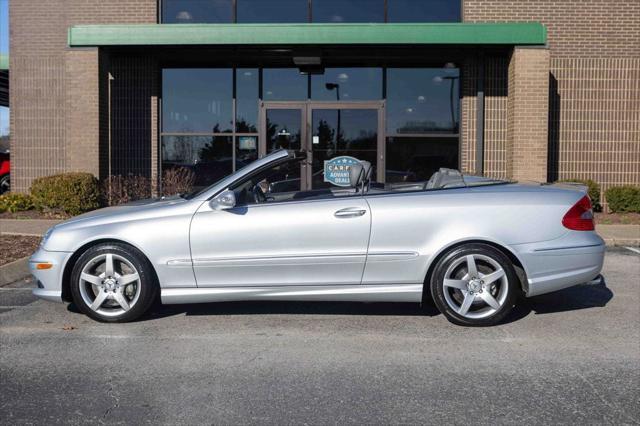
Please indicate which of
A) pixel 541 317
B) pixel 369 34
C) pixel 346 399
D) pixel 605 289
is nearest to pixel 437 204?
pixel 541 317

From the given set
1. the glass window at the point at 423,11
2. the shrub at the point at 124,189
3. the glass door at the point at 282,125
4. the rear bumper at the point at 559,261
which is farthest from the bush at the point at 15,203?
the rear bumper at the point at 559,261

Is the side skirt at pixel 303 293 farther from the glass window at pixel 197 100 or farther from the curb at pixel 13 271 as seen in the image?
the glass window at pixel 197 100

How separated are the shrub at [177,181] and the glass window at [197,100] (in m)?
0.94

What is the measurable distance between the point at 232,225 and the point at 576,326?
307 cm

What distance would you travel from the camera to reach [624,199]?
569 inches

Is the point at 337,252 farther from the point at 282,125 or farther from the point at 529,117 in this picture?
the point at 282,125

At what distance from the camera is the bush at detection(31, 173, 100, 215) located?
13578 mm

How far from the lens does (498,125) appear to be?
49.7 feet

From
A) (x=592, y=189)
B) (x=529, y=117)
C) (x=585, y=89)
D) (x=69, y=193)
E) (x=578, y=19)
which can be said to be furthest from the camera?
(x=585, y=89)

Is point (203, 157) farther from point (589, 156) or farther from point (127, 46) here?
point (589, 156)

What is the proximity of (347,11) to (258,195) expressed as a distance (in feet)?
32.2

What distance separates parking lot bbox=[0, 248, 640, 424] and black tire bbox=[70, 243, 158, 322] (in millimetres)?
124

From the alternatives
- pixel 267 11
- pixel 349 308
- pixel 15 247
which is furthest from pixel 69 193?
pixel 349 308

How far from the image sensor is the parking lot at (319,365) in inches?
158
